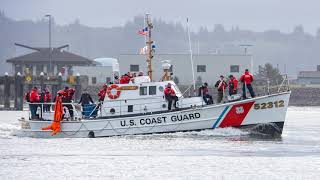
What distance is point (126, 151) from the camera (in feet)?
117

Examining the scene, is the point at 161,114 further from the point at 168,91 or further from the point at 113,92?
the point at 113,92

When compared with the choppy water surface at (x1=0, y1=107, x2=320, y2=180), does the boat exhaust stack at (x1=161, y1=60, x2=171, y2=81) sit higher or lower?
higher

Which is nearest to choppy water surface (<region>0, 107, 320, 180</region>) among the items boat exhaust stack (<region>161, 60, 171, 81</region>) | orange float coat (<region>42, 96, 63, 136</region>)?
orange float coat (<region>42, 96, 63, 136</region>)

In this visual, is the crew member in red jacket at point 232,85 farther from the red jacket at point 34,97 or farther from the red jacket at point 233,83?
the red jacket at point 34,97

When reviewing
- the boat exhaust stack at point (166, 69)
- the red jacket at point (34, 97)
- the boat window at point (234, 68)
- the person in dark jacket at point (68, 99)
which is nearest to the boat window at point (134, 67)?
the boat window at point (234, 68)

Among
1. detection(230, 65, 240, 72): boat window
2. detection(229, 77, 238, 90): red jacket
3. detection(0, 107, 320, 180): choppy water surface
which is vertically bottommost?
detection(0, 107, 320, 180): choppy water surface

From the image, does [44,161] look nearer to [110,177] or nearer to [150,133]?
[110,177]

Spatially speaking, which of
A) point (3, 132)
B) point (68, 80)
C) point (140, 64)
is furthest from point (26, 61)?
point (3, 132)

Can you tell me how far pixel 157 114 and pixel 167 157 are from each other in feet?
24.4

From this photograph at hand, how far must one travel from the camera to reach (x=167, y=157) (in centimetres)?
3334

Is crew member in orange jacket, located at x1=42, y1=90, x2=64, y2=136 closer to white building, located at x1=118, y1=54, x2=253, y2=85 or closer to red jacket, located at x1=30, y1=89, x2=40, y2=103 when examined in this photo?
red jacket, located at x1=30, y1=89, x2=40, y2=103

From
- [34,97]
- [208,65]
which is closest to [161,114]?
[34,97]

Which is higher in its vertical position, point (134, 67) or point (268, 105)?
point (134, 67)

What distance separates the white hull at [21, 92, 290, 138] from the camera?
133ft
